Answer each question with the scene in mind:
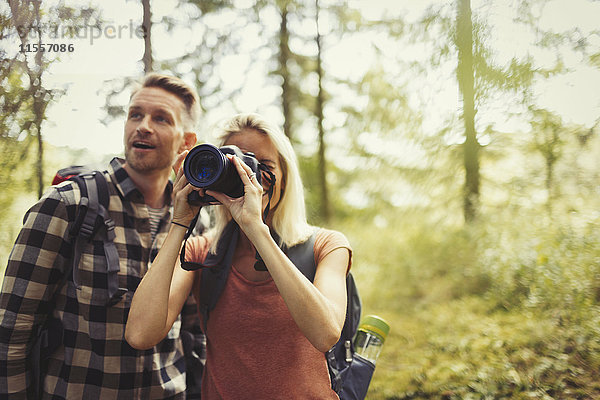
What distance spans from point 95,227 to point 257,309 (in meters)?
0.84

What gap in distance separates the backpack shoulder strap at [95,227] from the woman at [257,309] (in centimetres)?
35

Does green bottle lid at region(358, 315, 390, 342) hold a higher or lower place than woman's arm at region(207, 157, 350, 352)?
lower

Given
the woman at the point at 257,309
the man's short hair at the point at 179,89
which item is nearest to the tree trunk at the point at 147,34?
the man's short hair at the point at 179,89

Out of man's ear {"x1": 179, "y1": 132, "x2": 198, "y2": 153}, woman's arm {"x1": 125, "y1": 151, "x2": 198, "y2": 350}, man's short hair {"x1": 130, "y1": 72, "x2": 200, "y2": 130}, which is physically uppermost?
man's short hair {"x1": 130, "y1": 72, "x2": 200, "y2": 130}

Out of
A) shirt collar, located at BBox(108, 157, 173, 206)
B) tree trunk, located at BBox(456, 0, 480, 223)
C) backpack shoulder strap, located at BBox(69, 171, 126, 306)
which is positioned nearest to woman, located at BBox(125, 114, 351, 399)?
backpack shoulder strap, located at BBox(69, 171, 126, 306)

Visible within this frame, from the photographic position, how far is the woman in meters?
1.23

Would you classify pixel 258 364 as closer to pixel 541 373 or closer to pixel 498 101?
pixel 541 373

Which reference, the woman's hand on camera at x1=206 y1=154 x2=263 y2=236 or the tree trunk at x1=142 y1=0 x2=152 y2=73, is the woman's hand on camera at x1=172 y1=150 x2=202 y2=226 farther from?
the tree trunk at x1=142 y1=0 x2=152 y2=73

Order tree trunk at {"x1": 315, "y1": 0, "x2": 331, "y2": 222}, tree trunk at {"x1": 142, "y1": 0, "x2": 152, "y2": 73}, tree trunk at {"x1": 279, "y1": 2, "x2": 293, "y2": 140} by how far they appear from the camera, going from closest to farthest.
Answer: tree trunk at {"x1": 142, "y1": 0, "x2": 152, "y2": 73}
tree trunk at {"x1": 279, "y1": 2, "x2": 293, "y2": 140}
tree trunk at {"x1": 315, "y1": 0, "x2": 331, "y2": 222}

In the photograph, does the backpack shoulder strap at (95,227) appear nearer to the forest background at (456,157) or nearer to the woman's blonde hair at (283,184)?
the woman's blonde hair at (283,184)

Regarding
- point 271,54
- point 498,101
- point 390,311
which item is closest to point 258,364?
point 498,101

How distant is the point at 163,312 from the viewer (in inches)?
52.6

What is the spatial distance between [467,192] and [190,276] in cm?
256

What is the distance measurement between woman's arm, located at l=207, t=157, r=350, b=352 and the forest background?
1.65m
